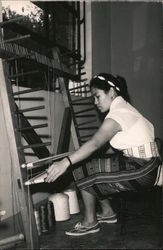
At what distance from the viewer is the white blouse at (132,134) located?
2.50 meters

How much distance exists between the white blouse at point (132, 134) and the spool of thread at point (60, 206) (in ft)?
3.10

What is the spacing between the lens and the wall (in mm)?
5031

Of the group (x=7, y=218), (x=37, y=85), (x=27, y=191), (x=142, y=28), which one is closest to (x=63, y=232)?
(x=7, y=218)

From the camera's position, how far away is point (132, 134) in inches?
98.9

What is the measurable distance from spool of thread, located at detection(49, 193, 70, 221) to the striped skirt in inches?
21.7

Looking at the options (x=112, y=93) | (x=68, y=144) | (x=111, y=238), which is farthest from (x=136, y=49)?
(x=111, y=238)

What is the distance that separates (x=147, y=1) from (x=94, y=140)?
11.7ft

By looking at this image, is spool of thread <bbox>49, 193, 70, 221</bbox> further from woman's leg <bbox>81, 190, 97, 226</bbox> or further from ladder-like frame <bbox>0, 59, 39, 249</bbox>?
ladder-like frame <bbox>0, 59, 39, 249</bbox>

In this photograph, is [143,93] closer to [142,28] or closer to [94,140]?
[142,28]

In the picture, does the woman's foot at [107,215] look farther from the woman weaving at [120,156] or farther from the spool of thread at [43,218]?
the spool of thread at [43,218]

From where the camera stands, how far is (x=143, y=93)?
203 inches

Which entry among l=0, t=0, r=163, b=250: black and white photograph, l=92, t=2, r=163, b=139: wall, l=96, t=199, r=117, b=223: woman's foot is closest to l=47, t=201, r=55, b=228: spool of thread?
l=0, t=0, r=163, b=250: black and white photograph

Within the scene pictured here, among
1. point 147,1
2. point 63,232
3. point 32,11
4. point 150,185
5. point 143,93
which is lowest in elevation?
point 63,232

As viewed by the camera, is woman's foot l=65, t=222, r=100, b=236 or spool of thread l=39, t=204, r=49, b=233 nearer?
woman's foot l=65, t=222, r=100, b=236
